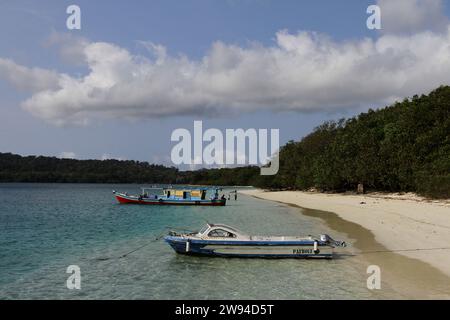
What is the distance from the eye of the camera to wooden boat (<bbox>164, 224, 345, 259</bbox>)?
25078 mm

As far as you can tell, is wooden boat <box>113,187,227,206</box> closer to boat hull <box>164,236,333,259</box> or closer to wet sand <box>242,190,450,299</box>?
wet sand <box>242,190,450,299</box>

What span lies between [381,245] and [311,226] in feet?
47.0

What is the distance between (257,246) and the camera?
2512cm

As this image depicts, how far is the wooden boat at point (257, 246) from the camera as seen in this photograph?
82.3ft

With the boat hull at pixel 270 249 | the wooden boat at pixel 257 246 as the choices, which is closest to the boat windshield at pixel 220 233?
the wooden boat at pixel 257 246

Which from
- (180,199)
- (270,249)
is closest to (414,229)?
(270,249)

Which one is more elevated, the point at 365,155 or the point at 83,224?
the point at 365,155

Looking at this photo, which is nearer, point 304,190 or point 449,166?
point 449,166

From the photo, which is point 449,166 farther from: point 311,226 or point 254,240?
point 254,240

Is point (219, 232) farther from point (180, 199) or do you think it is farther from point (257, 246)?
point (180, 199)

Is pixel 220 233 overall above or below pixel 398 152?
below

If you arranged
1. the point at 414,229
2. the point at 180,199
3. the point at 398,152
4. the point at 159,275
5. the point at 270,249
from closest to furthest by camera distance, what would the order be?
the point at 159,275
the point at 270,249
the point at 414,229
the point at 398,152
the point at 180,199

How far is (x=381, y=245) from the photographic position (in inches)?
1133
